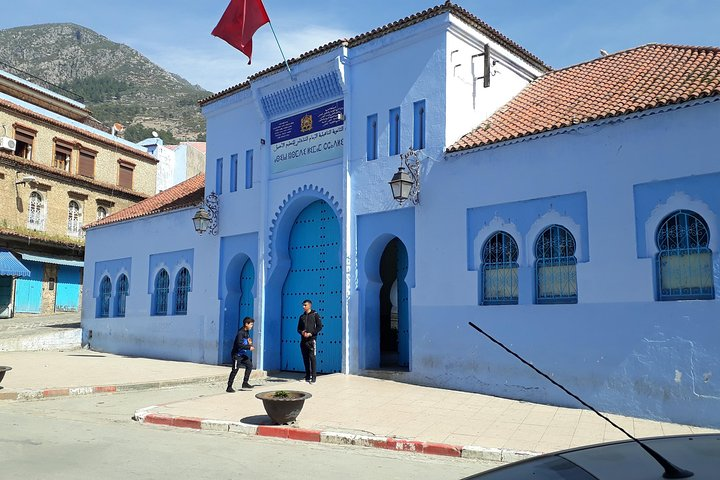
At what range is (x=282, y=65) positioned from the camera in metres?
15.3

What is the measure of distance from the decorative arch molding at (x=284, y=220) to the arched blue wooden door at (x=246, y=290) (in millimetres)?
1458

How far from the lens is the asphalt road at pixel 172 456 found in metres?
6.17

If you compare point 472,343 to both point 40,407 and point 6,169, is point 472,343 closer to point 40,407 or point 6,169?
point 40,407

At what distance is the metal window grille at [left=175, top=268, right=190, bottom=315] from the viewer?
18.3m

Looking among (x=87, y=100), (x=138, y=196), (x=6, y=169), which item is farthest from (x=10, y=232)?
(x=87, y=100)

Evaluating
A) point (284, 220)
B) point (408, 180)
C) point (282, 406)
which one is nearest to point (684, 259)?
point (408, 180)

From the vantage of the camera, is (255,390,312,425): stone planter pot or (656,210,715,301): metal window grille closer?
(255,390,312,425): stone planter pot

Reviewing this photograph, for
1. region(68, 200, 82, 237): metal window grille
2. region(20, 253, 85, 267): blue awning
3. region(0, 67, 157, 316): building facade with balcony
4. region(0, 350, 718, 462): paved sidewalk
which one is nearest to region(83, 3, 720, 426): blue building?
region(0, 350, 718, 462): paved sidewalk

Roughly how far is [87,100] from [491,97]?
300 ft

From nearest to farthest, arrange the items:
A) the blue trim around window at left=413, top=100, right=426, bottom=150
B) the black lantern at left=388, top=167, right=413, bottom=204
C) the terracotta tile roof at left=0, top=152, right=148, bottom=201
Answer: the black lantern at left=388, top=167, right=413, bottom=204 → the blue trim around window at left=413, top=100, right=426, bottom=150 → the terracotta tile roof at left=0, top=152, right=148, bottom=201

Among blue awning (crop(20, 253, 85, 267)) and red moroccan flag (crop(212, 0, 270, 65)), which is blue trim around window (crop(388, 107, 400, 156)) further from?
blue awning (crop(20, 253, 85, 267))

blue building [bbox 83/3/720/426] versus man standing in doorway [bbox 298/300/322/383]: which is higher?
blue building [bbox 83/3/720/426]

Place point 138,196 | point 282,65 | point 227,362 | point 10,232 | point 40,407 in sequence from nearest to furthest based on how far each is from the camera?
1. point 40,407
2. point 282,65
3. point 227,362
4. point 10,232
5. point 138,196

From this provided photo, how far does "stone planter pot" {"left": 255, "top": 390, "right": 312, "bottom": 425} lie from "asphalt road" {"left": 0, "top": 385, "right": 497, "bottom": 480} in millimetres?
416
